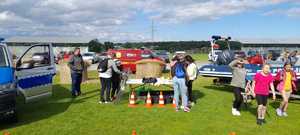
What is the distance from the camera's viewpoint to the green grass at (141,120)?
815cm

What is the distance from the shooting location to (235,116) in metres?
9.84

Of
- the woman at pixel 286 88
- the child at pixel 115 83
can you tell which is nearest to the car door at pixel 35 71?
the child at pixel 115 83

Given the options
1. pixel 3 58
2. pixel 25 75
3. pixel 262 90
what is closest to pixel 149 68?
pixel 25 75

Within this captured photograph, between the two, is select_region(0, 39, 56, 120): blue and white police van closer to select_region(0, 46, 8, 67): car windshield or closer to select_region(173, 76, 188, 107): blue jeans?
select_region(0, 46, 8, 67): car windshield

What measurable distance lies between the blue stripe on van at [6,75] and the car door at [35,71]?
74cm

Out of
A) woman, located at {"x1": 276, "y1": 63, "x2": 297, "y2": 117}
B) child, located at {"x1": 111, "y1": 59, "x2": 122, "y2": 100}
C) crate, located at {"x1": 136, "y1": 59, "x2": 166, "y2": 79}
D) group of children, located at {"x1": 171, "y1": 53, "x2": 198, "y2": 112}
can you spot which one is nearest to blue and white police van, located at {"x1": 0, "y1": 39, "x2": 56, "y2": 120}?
child, located at {"x1": 111, "y1": 59, "x2": 122, "y2": 100}

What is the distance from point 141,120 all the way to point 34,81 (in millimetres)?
3006

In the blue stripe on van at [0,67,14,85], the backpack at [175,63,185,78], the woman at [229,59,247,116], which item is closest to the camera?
the blue stripe on van at [0,67,14,85]

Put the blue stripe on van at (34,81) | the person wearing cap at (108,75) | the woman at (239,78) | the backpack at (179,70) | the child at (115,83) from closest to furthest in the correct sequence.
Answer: the blue stripe on van at (34,81) < the woman at (239,78) < the backpack at (179,70) < the person wearing cap at (108,75) < the child at (115,83)

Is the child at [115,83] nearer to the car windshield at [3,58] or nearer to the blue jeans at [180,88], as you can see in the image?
the blue jeans at [180,88]

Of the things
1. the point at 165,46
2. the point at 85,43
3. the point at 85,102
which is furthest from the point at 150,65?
the point at 165,46

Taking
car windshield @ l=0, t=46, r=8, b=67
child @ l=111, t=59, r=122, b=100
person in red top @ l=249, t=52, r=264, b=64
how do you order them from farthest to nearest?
1. person in red top @ l=249, t=52, r=264, b=64
2. child @ l=111, t=59, r=122, b=100
3. car windshield @ l=0, t=46, r=8, b=67

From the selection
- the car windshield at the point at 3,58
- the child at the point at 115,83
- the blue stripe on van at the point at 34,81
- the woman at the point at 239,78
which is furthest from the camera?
the child at the point at 115,83

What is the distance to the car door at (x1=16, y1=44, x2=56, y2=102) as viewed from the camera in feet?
30.7
